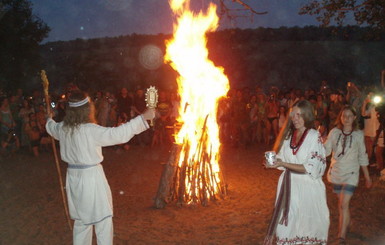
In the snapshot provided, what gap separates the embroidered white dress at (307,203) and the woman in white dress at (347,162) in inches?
49.6

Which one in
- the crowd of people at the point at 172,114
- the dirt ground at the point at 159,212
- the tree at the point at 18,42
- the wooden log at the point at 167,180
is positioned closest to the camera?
the dirt ground at the point at 159,212

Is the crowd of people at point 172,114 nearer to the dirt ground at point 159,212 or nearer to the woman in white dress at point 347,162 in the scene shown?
the dirt ground at point 159,212

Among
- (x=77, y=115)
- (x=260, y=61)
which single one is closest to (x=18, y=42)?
(x=77, y=115)

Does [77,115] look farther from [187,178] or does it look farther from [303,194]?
[187,178]

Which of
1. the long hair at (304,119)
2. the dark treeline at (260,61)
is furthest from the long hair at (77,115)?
the dark treeline at (260,61)

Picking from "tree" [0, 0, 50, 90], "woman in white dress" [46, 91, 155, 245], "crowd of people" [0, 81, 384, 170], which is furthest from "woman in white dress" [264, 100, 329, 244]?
"tree" [0, 0, 50, 90]

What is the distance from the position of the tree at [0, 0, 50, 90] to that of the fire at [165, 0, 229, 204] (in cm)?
1617

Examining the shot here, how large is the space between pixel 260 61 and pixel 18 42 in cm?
3223

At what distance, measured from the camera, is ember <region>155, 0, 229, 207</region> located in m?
7.00

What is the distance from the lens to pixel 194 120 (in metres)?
7.38

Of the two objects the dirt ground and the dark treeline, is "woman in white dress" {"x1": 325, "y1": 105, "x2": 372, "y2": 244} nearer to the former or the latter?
the dirt ground

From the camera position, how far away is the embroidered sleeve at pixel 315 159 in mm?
3829

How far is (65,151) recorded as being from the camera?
159 inches

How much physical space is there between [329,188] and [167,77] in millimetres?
41522
